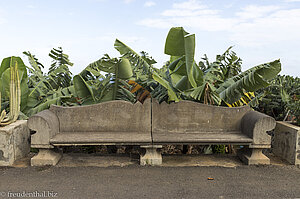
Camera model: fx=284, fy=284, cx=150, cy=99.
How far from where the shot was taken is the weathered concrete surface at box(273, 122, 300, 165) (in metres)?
4.49

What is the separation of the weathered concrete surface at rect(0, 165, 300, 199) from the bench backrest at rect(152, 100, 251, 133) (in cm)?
78

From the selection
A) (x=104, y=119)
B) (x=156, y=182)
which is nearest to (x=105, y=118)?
(x=104, y=119)

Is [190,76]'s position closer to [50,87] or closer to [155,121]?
[155,121]

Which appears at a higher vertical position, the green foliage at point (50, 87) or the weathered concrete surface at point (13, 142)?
the green foliage at point (50, 87)

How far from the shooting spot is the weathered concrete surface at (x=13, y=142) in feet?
14.3

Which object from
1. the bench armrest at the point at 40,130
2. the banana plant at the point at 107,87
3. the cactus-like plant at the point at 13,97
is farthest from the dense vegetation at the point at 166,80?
the bench armrest at the point at 40,130

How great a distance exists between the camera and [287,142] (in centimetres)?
474

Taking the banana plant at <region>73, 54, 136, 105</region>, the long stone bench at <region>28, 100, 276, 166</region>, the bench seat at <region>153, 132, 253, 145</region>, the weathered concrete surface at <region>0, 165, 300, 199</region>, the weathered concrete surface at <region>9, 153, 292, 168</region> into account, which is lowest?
the weathered concrete surface at <region>0, 165, 300, 199</region>

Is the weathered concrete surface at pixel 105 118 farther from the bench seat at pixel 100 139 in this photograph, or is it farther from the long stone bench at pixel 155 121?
the bench seat at pixel 100 139

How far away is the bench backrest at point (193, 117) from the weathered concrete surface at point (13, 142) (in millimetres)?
2219

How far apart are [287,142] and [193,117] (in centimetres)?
160

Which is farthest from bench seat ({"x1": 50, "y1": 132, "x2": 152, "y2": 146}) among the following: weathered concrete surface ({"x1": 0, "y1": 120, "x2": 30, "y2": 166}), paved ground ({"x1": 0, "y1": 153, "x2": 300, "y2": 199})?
weathered concrete surface ({"x1": 0, "y1": 120, "x2": 30, "y2": 166})

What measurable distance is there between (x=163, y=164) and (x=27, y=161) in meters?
2.22

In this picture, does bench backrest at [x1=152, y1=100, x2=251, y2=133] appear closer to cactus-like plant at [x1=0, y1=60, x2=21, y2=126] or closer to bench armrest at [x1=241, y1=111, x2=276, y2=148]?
bench armrest at [x1=241, y1=111, x2=276, y2=148]
